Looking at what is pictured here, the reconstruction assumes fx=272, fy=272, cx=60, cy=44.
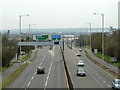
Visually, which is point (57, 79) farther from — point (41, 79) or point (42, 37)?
point (42, 37)

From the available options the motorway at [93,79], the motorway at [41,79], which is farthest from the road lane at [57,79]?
the motorway at [93,79]

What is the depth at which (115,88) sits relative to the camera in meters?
26.3

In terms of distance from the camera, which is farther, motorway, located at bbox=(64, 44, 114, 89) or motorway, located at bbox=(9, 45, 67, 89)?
motorway, located at bbox=(9, 45, 67, 89)

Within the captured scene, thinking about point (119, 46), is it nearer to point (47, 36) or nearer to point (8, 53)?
point (8, 53)

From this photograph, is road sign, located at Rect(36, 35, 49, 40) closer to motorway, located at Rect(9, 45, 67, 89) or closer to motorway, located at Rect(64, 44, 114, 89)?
motorway, located at Rect(9, 45, 67, 89)

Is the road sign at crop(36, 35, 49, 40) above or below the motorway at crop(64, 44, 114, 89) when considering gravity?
above

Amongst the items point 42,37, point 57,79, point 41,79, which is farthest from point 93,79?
point 42,37

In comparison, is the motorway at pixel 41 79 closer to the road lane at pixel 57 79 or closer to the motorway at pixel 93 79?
the road lane at pixel 57 79

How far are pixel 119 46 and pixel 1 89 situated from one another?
20036 millimetres

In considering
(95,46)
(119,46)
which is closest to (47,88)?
(119,46)

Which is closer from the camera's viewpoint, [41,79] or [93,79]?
[93,79]

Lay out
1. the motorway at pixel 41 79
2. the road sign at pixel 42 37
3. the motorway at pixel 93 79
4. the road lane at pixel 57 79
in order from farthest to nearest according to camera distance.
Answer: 1. the road sign at pixel 42 37
2. the motorway at pixel 41 79
3. the road lane at pixel 57 79
4. the motorway at pixel 93 79

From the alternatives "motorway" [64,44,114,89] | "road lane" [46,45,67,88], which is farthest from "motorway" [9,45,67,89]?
"motorway" [64,44,114,89]

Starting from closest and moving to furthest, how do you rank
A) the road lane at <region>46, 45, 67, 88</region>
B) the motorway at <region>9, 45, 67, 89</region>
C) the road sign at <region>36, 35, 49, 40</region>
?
the road lane at <region>46, 45, 67, 88</region>, the motorway at <region>9, 45, 67, 89</region>, the road sign at <region>36, 35, 49, 40</region>
